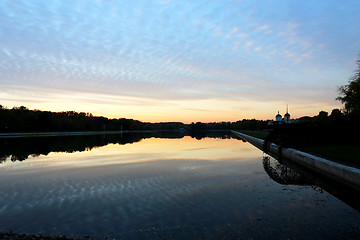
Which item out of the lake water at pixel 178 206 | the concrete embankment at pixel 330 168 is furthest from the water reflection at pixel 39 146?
the concrete embankment at pixel 330 168

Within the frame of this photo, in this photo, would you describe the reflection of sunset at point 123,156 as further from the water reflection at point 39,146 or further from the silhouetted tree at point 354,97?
the silhouetted tree at point 354,97

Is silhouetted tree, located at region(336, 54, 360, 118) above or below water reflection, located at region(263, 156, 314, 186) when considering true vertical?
above

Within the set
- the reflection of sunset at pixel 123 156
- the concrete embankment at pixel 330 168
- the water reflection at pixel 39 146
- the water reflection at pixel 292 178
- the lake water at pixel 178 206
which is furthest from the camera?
the water reflection at pixel 39 146

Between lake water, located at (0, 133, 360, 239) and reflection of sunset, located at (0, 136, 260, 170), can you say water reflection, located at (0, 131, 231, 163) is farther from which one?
lake water, located at (0, 133, 360, 239)

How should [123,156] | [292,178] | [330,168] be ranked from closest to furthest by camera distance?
[292,178]
[330,168]
[123,156]

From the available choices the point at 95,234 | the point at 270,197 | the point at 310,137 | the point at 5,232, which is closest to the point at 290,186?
the point at 270,197

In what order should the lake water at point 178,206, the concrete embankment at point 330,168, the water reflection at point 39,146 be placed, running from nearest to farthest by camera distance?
the lake water at point 178,206 → the concrete embankment at point 330,168 → the water reflection at point 39,146

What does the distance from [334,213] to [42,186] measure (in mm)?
11607

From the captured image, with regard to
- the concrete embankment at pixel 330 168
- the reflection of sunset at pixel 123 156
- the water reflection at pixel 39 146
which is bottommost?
the water reflection at pixel 39 146

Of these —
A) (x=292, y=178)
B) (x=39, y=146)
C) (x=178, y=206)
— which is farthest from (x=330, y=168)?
(x=39, y=146)

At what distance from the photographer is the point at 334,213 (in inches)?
300

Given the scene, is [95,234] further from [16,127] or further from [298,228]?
[16,127]

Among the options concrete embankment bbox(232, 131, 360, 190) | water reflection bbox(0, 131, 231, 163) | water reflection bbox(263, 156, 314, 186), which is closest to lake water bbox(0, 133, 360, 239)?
water reflection bbox(263, 156, 314, 186)

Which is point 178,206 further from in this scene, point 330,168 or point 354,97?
point 354,97
